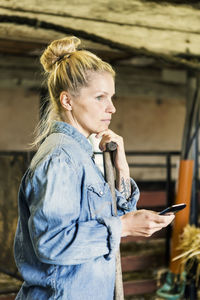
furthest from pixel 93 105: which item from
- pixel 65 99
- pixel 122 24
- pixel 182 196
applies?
pixel 182 196

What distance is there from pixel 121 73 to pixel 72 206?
5.03 metres

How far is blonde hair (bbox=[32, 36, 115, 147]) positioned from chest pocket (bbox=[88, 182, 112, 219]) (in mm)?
248

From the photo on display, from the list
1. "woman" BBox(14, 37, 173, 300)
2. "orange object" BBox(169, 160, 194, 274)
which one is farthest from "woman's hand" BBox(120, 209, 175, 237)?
"orange object" BBox(169, 160, 194, 274)

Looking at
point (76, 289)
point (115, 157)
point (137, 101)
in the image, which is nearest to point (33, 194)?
point (76, 289)

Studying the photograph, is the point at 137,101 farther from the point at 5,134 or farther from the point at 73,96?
the point at 73,96

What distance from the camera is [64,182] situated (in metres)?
1.20

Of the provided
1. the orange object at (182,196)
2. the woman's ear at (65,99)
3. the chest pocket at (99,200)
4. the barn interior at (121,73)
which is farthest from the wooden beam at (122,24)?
the chest pocket at (99,200)

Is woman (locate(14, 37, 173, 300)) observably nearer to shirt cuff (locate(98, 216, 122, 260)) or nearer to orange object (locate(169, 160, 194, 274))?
→ shirt cuff (locate(98, 216, 122, 260))

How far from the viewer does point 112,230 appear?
4.06 ft

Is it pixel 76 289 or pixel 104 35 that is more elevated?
pixel 104 35

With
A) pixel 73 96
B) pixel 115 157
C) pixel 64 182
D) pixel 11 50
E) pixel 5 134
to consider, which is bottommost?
pixel 5 134

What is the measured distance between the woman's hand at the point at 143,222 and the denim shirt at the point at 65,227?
26 millimetres

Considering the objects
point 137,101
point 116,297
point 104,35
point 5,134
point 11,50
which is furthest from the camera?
point 137,101

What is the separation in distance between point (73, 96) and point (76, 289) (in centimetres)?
53
